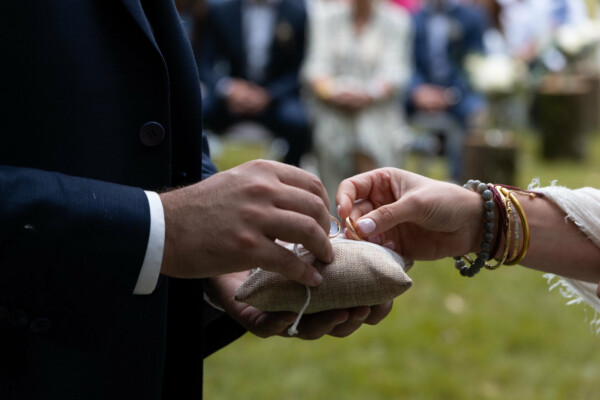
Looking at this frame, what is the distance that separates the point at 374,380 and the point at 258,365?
0.55 metres

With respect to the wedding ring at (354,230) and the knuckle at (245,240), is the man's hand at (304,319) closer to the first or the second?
the wedding ring at (354,230)

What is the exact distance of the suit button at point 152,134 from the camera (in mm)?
1383

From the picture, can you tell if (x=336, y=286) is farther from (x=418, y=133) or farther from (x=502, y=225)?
(x=418, y=133)

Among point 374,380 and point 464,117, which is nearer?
point 374,380

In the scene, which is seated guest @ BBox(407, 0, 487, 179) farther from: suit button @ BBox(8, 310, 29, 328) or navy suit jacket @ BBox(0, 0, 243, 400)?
suit button @ BBox(8, 310, 29, 328)

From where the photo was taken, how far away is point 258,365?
3.60 metres

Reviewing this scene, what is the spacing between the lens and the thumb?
1576mm

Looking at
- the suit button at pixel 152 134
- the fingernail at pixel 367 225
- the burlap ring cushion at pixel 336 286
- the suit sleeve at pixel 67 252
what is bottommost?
the burlap ring cushion at pixel 336 286

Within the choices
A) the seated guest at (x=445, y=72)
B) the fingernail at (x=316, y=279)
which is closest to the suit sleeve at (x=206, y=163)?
the fingernail at (x=316, y=279)

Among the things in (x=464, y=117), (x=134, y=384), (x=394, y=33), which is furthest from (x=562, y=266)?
(x=464, y=117)

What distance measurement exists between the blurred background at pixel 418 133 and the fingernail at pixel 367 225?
72 centimetres

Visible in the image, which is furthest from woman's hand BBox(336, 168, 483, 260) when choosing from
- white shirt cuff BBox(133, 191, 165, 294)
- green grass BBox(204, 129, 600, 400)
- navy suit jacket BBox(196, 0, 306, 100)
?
navy suit jacket BBox(196, 0, 306, 100)

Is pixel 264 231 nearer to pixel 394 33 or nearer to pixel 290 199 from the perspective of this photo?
pixel 290 199

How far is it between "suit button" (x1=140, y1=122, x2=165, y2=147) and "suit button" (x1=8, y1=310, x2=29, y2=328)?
1.22 feet
